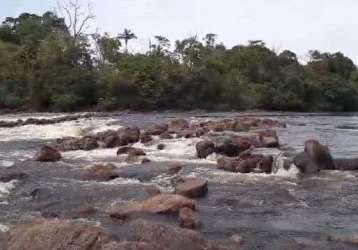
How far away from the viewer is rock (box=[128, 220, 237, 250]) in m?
6.88

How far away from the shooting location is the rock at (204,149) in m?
16.6

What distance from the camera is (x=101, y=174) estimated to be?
43.1 feet

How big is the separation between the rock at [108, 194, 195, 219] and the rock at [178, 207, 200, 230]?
236 mm

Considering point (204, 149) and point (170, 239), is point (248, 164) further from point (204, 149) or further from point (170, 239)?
point (170, 239)

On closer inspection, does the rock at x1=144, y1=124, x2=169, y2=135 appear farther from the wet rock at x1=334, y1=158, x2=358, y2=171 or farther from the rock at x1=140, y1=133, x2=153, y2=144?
the wet rock at x1=334, y1=158, x2=358, y2=171

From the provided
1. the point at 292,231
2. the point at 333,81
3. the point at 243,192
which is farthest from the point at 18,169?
the point at 333,81

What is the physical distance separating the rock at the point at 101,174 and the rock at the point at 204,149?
3789 mm


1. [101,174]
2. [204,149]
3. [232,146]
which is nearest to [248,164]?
[204,149]

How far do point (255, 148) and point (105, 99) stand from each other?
96.8 ft

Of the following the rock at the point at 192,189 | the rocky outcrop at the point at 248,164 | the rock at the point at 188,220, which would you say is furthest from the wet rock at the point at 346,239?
the rocky outcrop at the point at 248,164

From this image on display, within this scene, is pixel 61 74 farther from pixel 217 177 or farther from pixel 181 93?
pixel 217 177

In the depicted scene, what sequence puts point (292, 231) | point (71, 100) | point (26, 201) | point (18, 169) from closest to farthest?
point (292, 231)
point (26, 201)
point (18, 169)
point (71, 100)

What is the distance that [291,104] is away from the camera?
Result: 5134 cm

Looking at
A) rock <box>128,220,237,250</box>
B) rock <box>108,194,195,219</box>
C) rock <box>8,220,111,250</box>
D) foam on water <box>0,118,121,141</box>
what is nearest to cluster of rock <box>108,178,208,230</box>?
rock <box>108,194,195,219</box>
